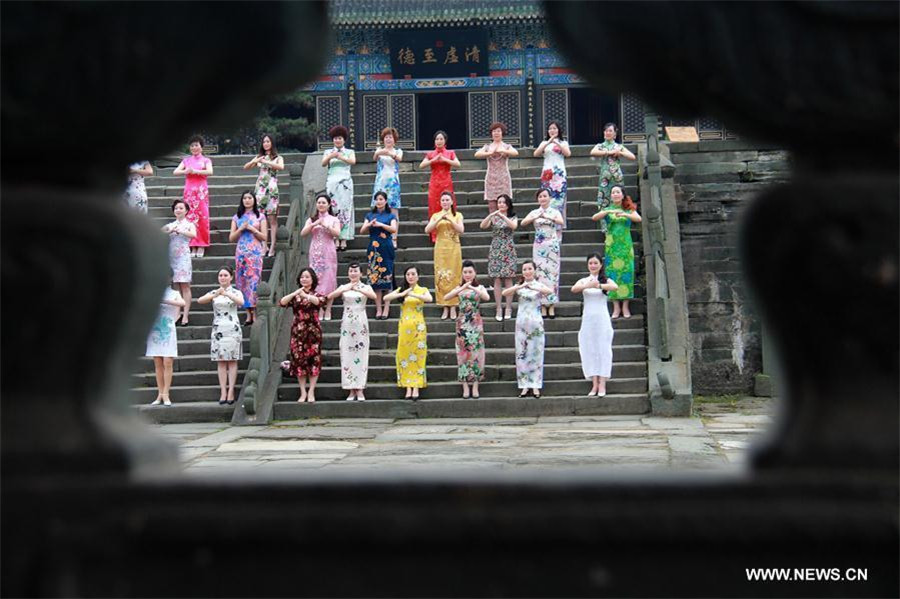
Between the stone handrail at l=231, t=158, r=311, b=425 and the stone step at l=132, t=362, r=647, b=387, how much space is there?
1.36 ft

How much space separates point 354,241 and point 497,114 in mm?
10740

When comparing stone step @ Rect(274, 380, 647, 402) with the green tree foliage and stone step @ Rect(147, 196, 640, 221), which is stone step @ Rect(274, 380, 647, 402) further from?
the green tree foliage

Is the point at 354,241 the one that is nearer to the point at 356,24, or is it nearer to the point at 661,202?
the point at 661,202

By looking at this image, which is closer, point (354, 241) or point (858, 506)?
point (858, 506)

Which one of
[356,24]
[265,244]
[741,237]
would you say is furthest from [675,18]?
[356,24]

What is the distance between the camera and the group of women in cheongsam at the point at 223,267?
13250mm

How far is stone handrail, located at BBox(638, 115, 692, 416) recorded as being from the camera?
12781 millimetres

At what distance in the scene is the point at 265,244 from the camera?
50.8 feet

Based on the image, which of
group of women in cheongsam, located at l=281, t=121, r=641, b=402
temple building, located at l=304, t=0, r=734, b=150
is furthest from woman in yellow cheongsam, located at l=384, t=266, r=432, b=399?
temple building, located at l=304, t=0, r=734, b=150

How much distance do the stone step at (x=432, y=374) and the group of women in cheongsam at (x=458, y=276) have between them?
334 mm

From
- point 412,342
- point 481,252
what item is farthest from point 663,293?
point 481,252

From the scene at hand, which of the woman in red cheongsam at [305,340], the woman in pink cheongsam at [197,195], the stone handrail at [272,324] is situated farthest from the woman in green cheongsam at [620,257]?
the woman in pink cheongsam at [197,195]

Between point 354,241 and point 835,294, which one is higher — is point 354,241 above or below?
above

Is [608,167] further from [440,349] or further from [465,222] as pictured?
[440,349]
